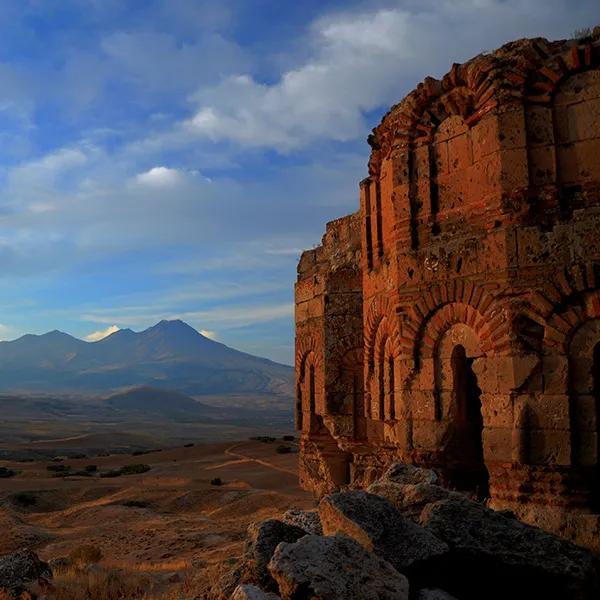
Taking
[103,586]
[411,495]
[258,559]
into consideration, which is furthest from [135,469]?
[258,559]

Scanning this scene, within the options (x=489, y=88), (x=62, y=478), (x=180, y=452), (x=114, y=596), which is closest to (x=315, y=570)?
(x=114, y=596)

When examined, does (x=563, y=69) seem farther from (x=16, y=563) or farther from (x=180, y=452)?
(x=180, y=452)

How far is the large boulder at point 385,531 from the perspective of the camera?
16.0 feet

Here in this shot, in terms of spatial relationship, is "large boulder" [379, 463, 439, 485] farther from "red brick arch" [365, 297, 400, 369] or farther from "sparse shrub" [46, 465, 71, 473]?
"sparse shrub" [46, 465, 71, 473]

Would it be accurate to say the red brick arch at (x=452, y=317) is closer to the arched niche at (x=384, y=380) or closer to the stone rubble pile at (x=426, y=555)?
the arched niche at (x=384, y=380)

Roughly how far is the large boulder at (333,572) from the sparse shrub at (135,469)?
86.3 feet

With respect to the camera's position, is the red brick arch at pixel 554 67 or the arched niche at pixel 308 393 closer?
the red brick arch at pixel 554 67

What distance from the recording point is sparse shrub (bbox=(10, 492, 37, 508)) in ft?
70.4

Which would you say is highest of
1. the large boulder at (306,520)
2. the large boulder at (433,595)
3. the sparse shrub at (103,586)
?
the large boulder at (306,520)

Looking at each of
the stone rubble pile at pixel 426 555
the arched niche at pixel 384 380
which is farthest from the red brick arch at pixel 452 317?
the stone rubble pile at pixel 426 555

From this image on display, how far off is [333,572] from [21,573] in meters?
5.15

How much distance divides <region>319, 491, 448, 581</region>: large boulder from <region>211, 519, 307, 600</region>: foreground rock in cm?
40

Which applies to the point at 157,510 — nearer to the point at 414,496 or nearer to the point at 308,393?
the point at 308,393

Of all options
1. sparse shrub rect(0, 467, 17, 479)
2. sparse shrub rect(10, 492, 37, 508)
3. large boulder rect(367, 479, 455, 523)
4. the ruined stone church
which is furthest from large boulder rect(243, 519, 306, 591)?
sparse shrub rect(0, 467, 17, 479)
